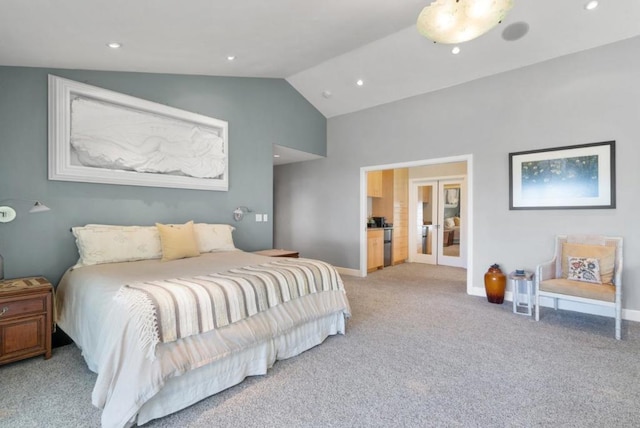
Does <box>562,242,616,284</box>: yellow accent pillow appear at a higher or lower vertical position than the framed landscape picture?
lower

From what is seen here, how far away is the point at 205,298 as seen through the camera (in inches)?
77.7

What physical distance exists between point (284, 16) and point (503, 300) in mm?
4325

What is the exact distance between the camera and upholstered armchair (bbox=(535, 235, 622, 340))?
3033mm

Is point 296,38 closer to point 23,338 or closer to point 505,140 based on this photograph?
point 505,140

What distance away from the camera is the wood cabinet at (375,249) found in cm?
596

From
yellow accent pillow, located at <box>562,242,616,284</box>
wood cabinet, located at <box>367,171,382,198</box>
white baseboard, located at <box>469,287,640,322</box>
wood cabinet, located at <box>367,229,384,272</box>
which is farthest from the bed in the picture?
wood cabinet, located at <box>367,171,382,198</box>

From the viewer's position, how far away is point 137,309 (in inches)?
68.0

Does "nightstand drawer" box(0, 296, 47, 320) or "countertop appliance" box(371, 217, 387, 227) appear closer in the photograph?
"nightstand drawer" box(0, 296, 47, 320)

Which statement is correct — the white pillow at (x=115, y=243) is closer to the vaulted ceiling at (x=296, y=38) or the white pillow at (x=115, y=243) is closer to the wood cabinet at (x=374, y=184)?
the vaulted ceiling at (x=296, y=38)

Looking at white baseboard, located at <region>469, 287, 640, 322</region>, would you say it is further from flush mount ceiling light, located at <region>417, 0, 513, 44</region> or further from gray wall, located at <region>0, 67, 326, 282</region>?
gray wall, located at <region>0, 67, 326, 282</region>

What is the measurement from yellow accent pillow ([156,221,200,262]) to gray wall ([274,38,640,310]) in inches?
123

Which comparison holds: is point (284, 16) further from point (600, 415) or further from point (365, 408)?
point (600, 415)

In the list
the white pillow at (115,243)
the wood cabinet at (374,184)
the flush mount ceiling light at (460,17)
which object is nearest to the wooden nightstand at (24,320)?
the white pillow at (115,243)

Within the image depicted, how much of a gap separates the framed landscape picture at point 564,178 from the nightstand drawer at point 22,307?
5.18 metres
